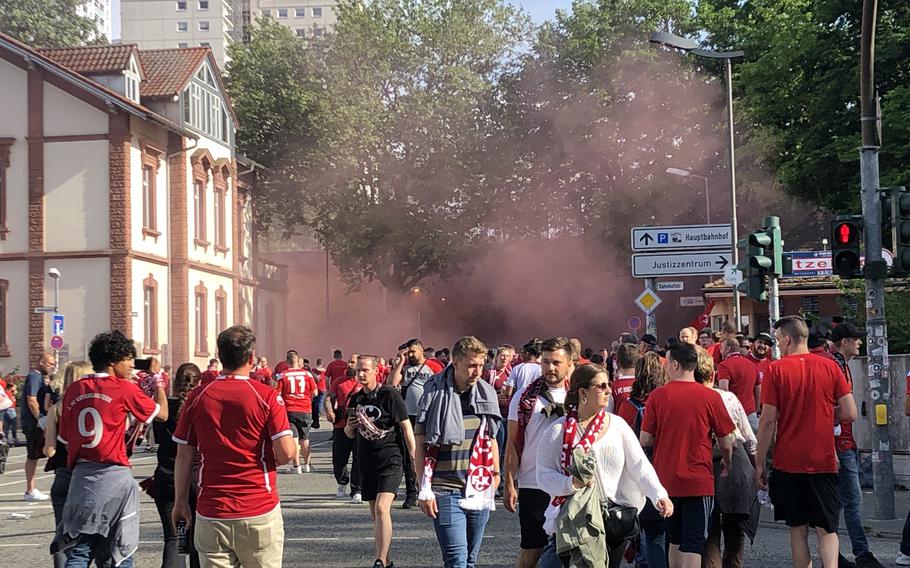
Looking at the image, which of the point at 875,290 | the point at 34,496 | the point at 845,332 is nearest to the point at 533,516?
the point at 845,332

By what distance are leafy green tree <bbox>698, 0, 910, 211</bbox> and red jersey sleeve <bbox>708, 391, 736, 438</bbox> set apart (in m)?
20.5

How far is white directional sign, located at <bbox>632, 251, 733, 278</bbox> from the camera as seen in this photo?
21375 millimetres

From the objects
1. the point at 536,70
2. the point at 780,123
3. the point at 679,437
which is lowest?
the point at 679,437

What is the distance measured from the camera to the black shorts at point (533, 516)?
24.5 ft

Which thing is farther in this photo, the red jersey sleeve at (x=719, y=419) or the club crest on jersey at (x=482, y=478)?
the club crest on jersey at (x=482, y=478)

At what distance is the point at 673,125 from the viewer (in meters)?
49.3

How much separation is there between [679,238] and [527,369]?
31.1 feet

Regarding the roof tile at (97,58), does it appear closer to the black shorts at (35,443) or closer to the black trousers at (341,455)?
the black shorts at (35,443)

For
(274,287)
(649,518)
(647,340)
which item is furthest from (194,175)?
(649,518)

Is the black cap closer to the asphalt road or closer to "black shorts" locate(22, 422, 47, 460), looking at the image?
the asphalt road

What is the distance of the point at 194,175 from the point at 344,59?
11702 mm

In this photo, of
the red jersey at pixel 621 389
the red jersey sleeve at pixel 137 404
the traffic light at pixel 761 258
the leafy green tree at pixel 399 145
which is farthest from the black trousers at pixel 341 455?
the leafy green tree at pixel 399 145

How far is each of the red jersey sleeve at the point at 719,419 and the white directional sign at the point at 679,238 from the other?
1369 cm

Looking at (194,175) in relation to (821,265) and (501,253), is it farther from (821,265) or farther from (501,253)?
(821,265)
